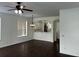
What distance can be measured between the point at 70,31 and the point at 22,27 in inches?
207

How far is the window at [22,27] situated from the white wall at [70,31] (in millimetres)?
4540

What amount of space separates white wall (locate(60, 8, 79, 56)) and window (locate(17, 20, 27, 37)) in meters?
4.54

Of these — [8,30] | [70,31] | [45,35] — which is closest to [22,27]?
[8,30]

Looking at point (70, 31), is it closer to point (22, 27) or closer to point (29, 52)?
point (29, 52)

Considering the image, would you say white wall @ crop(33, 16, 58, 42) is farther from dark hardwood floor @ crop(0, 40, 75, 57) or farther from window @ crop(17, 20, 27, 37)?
dark hardwood floor @ crop(0, 40, 75, 57)

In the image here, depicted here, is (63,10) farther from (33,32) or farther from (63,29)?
(33,32)

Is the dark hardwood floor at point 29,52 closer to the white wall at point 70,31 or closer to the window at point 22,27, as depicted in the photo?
the white wall at point 70,31

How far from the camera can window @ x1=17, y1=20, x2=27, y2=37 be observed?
330 inches

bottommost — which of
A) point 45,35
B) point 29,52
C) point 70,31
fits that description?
point 29,52

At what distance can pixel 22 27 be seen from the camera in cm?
Result: 886

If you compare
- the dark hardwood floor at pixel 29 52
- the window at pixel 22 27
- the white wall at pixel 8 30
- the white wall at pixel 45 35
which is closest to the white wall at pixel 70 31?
the dark hardwood floor at pixel 29 52

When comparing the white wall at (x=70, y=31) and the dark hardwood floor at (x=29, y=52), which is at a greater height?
the white wall at (x=70, y=31)

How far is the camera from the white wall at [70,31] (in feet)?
14.8

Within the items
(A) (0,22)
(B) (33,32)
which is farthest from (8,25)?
(B) (33,32)
